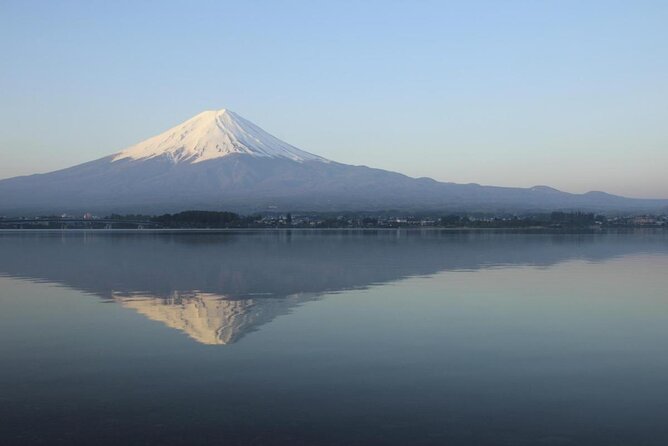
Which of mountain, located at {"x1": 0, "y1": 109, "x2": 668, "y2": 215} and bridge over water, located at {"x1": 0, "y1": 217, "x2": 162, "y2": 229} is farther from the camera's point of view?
mountain, located at {"x1": 0, "y1": 109, "x2": 668, "y2": 215}

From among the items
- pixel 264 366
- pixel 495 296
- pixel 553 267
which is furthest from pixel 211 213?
pixel 264 366

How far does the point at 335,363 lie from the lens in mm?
8188

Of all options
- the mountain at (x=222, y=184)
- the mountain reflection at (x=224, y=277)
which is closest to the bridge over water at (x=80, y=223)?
the mountain at (x=222, y=184)

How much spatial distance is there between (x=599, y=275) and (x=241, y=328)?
39.5 ft

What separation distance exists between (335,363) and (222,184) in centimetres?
13391

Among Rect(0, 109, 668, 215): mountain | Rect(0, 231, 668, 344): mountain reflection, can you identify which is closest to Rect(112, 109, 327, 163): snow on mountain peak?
Rect(0, 109, 668, 215): mountain

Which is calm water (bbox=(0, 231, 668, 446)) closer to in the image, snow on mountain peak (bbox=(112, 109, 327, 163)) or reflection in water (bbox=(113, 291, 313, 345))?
reflection in water (bbox=(113, 291, 313, 345))

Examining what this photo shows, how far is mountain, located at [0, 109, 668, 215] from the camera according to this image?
126m

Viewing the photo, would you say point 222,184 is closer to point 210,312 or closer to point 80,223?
point 80,223

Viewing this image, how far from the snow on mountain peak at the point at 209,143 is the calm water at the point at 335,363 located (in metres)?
137

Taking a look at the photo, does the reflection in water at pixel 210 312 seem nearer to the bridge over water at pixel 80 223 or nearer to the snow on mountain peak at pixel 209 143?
the bridge over water at pixel 80 223

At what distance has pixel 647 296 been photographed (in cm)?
1434

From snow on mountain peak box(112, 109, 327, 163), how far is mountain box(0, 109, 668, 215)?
22cm

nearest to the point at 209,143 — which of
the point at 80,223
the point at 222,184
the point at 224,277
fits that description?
the point at 222,184
